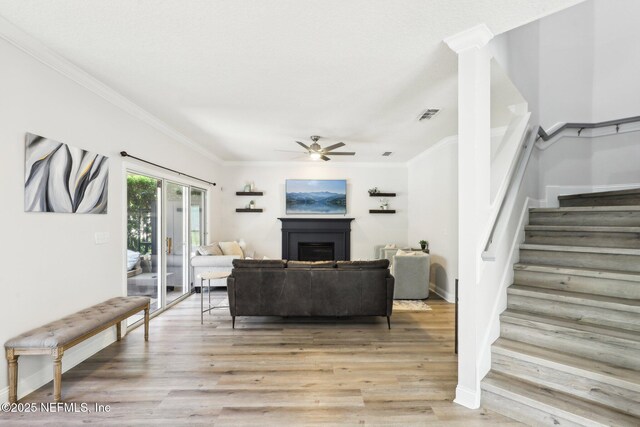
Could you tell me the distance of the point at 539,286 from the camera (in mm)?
2670

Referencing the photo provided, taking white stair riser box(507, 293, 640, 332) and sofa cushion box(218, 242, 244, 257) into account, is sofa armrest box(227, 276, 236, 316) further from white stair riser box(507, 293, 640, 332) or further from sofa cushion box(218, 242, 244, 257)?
white stair riser box(507, 293, 640, 332)

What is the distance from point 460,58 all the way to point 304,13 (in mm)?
1275

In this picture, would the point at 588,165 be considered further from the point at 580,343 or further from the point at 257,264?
the point at 257,264

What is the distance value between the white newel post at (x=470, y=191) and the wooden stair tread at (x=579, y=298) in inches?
28.4

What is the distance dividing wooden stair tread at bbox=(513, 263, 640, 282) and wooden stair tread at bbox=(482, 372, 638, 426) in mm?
994

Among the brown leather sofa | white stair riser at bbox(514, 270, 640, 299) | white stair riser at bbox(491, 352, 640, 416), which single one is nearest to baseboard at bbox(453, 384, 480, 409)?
white stair riser at bbox(491, 352, 640, 416)

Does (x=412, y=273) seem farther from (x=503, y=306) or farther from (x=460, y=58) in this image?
(x=460, y=58)

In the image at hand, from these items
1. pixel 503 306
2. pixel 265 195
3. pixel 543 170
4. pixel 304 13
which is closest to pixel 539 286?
pixel 503 306

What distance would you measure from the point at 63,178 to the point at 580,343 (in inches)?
180

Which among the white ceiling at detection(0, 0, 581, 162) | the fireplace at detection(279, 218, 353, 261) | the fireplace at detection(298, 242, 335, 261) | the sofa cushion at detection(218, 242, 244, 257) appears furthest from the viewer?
the fireplace at detection(298, 242, 335, 261)

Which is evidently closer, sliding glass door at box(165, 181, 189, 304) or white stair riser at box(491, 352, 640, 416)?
white stair riser at box(491, 352, 640, 416)

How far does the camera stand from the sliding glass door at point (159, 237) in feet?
13.0

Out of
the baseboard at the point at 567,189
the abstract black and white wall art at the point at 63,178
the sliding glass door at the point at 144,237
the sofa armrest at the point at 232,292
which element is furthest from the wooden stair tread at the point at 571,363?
the sliding glass door at the point at 144,237

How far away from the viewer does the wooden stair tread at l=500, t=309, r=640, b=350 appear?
2004mm
